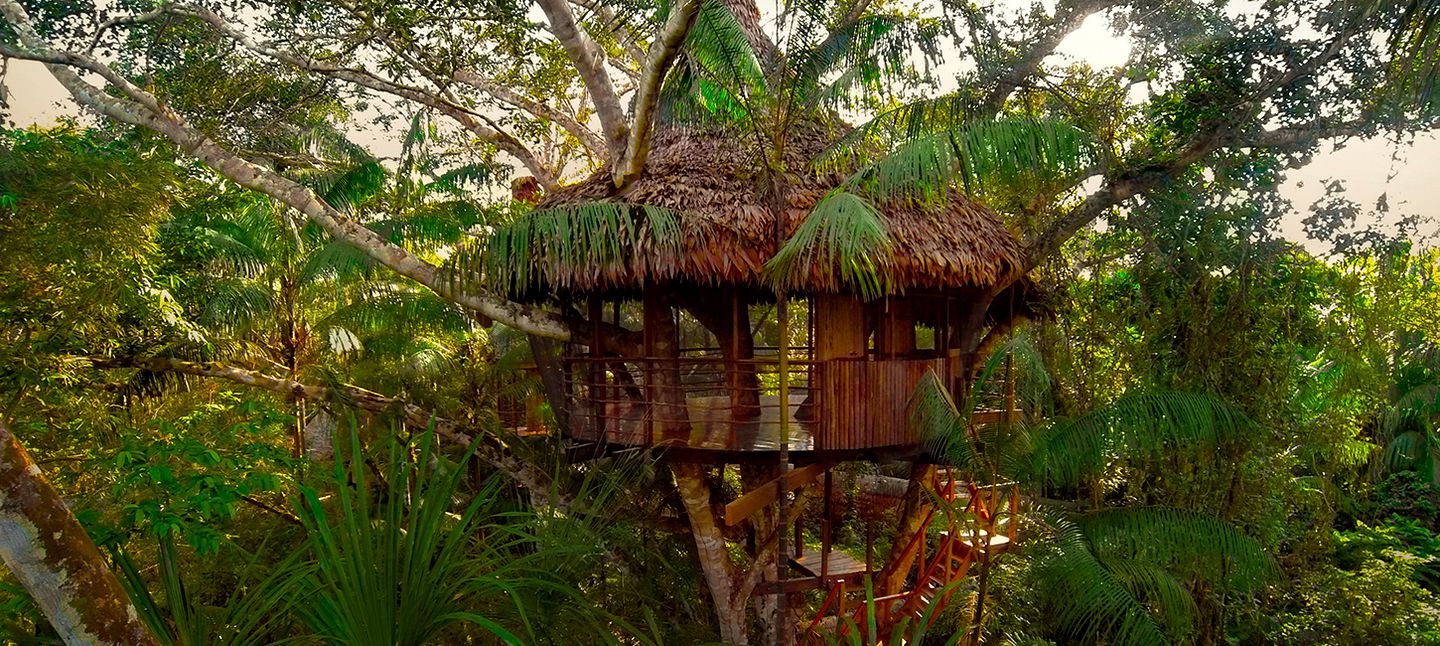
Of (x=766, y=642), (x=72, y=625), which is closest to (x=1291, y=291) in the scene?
(x=766, y=642)

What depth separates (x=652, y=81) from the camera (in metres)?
5.79

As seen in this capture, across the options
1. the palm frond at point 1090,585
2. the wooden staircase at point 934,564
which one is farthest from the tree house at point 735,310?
the palm frond at point 1090,585

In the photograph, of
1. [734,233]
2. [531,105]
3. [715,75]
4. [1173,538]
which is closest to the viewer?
[715,75]

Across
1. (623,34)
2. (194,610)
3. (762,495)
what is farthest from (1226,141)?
(194,610)

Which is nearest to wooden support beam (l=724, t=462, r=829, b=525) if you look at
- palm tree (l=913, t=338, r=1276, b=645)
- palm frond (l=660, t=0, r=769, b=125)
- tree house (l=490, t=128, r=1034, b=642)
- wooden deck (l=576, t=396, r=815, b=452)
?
tree house (l=490, t=128, r=1034, b=642)

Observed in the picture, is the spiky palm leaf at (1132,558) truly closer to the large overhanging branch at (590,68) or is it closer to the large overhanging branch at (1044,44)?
the large overhanging branch at (1044,44)

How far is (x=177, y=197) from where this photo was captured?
5949mm

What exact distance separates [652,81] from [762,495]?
149 inches

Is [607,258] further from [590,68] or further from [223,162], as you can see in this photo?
[223,162]

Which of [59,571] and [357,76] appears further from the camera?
[357,76]

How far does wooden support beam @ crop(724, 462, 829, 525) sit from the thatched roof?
1788 mm

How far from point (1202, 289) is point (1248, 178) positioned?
3.45 ft

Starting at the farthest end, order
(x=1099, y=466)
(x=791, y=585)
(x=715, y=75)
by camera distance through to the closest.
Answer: (x=791, y=585), (x=1099, y=466), (x=715, y=75)

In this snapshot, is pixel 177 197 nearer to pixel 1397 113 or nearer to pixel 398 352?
pixel 398 352
